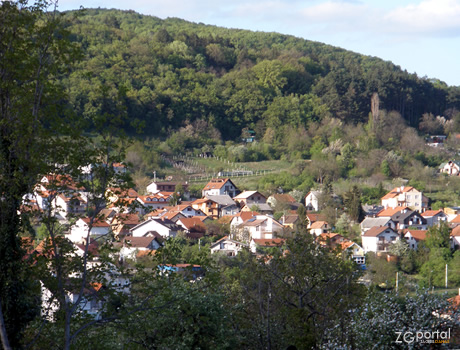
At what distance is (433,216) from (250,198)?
29.7 feet

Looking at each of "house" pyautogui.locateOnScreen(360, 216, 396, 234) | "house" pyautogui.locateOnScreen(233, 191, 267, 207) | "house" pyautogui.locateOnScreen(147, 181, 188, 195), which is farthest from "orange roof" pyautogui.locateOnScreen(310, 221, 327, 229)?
"house" pyautogui.locateOnScreen(147, 181, 188, 195)

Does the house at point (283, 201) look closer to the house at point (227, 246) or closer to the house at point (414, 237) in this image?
the house at point (414, 237)

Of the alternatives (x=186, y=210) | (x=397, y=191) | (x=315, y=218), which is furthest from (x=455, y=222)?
(x=186, y=210)

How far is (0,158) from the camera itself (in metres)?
7.49

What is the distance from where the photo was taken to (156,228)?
105 feet

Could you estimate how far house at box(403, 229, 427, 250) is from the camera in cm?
3111

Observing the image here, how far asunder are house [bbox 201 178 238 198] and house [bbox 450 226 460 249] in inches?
497

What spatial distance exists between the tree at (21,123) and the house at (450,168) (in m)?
40.1

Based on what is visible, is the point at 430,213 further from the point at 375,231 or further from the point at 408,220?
the point at 375,231

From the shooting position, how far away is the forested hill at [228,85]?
5325 cm

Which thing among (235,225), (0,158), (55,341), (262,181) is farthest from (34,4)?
(262,181)

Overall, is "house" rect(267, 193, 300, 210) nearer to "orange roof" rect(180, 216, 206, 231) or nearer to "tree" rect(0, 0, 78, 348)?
"orange roof" rect(180, 216, 206, 231)

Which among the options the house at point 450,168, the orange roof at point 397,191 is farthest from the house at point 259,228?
the house at point 450,168

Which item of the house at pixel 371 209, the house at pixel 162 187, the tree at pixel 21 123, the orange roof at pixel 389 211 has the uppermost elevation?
the tree at pixel 21 123
